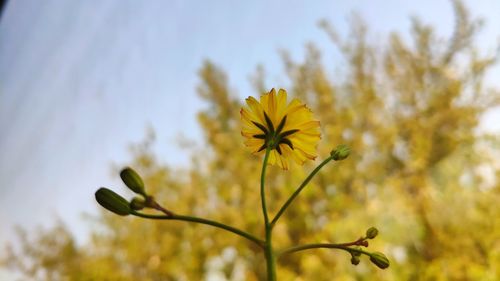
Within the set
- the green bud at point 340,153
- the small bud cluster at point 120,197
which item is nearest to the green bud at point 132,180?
the small bud cluster at point 120,197

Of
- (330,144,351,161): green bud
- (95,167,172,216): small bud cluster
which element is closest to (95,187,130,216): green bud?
(95,167,172,216): small bud cluster

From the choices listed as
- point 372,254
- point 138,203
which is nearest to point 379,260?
point 372,254

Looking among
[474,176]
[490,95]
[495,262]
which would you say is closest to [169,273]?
[495,262]

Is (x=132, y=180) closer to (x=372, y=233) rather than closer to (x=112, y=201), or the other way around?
(x=112, y=201)

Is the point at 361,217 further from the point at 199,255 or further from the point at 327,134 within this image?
the point at 199,255

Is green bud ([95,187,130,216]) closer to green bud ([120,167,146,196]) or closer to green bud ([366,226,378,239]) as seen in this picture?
green bud ([120,167,146,196])

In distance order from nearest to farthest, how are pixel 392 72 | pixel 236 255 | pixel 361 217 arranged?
pixel 361 217
pixel 236 255
pixel 392 72

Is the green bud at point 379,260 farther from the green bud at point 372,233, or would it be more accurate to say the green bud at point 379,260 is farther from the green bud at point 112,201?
the green bud at point 112,201
